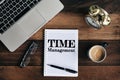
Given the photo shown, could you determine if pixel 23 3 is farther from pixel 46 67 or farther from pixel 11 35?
pixel 46 67

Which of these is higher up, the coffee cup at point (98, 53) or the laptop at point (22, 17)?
the laptop at point (22, 17)

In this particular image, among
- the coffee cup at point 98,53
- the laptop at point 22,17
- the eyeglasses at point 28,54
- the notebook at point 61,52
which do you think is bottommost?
the coffee cup at point 98,53

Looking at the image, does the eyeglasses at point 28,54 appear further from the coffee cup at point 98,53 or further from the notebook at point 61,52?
the coffee cup at point 98,53

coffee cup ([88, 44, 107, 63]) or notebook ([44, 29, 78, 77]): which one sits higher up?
notebook ([44, 29, 78, 77])


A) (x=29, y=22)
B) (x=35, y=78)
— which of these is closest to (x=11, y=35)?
(x=29, y=22)

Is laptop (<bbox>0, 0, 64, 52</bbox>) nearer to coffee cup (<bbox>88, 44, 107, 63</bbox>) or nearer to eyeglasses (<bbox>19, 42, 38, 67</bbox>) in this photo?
eyeglasses (<bbox>19, 42, 38, 67</bbox>)

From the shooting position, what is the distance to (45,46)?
142 cm

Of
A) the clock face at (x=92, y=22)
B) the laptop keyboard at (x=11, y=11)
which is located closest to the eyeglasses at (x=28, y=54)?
the laptop keyboard at (x=11, y=11)

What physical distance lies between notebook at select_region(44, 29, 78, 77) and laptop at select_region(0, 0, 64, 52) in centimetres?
6

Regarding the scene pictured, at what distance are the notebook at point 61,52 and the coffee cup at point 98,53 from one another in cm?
6

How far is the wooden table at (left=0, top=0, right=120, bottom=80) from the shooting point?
4.65ft

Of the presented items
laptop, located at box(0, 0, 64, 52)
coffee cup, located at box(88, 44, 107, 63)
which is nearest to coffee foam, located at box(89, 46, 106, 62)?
coffee cup, located at box(88, 44, 107, 63)

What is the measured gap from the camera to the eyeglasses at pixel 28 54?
55.6 inches

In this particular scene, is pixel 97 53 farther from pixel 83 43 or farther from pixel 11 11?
pixel 11 11
